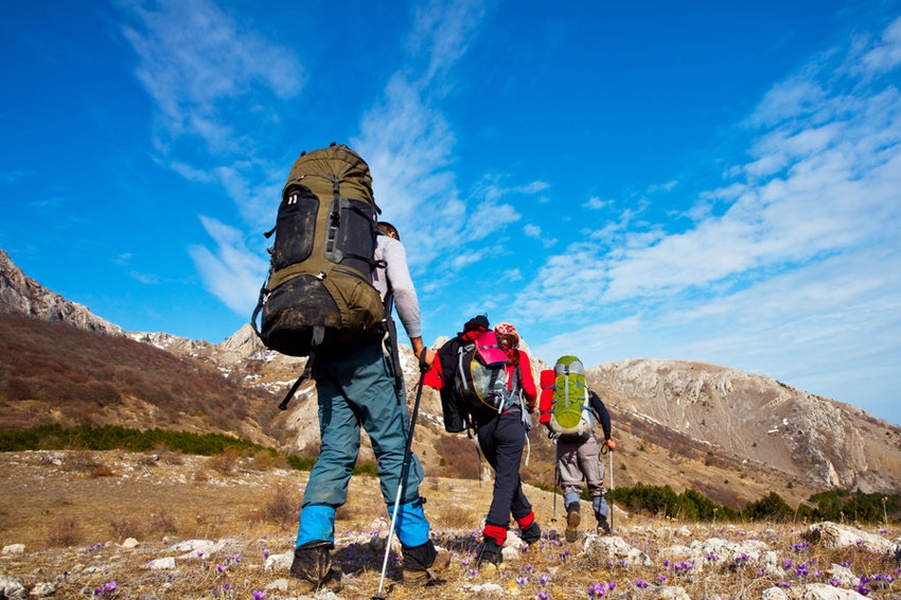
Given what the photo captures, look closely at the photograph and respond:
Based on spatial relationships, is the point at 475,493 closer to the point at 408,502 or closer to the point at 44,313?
the point at 408,502

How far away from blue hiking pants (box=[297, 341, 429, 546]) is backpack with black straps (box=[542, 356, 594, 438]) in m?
3.54

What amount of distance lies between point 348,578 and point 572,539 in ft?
11.0

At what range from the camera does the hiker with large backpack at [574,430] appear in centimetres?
694

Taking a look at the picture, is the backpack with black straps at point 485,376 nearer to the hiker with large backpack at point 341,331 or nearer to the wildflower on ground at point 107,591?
the hiker with large backpack at point 341,331

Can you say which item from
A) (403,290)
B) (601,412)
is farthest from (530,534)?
(403,290)

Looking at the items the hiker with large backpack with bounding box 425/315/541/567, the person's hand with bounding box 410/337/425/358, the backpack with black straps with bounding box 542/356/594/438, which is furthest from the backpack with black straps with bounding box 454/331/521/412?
the backpack with black straps with bounding box 542/356/594/438

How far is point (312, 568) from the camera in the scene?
3.39 m

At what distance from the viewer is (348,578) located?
3914 mm

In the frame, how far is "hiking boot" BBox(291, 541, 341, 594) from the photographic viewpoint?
11.1 feet

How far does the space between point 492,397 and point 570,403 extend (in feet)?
8.01

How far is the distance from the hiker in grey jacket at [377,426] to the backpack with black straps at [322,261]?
0.20 metres

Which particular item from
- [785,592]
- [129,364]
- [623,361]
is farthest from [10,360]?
[623,361]

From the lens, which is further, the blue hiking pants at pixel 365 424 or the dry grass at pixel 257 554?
the blue hiking pants at pixel 365 424

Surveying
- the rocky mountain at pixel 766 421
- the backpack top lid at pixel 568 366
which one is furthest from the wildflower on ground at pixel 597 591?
the rocky mountain at pixel 766 421
